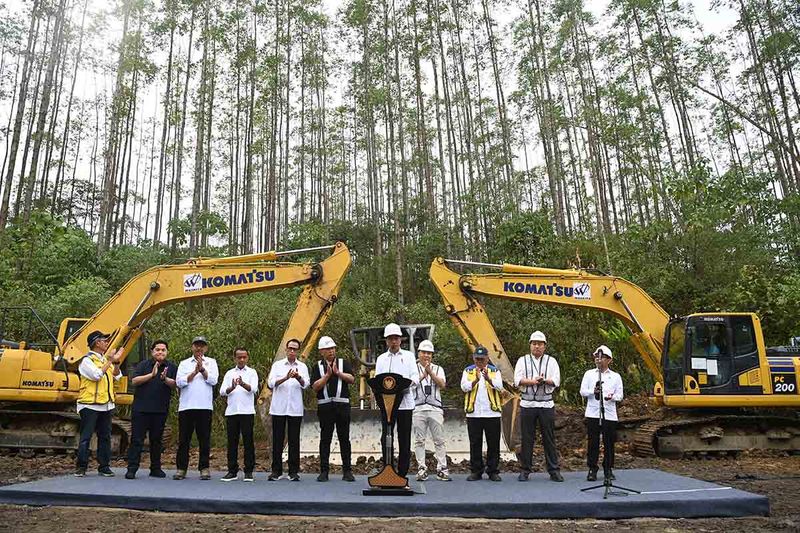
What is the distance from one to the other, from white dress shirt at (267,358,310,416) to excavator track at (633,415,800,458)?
18.5ft

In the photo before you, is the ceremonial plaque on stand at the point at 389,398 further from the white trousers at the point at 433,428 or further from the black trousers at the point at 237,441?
the black trousers at the point at 237,441

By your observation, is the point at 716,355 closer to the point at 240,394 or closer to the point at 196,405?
the point at 240,394

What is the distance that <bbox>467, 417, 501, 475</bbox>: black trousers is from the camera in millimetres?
6773

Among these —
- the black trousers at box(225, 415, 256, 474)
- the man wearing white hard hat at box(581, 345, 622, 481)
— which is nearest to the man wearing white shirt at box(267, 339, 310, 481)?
the black trousers at box(225, 415, 256, 474)

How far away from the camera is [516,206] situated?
20000mm

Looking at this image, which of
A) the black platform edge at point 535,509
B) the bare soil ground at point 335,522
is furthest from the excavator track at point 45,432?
the black platform edge at point 535,509

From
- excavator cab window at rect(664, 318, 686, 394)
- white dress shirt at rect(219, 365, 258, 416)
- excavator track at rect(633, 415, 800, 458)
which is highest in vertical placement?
excavator cab window at rect(664, 318, 686, 394)

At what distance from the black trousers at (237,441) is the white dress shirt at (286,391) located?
1.07ft

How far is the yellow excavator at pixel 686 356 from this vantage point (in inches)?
352

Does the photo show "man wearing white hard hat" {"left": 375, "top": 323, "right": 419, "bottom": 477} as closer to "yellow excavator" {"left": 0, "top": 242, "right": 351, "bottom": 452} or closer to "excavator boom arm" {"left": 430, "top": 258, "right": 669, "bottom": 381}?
"yellow excavator" {"left": 0, "top": 242, "right": 351, "bottom": 452}

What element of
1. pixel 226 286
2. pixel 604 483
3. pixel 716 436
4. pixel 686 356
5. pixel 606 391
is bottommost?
pixel 604 483

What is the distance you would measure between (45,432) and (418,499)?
7096 millimetres

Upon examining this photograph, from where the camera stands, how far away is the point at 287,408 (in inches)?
269

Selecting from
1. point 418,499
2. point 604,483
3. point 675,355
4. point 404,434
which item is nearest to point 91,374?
point 404,434
